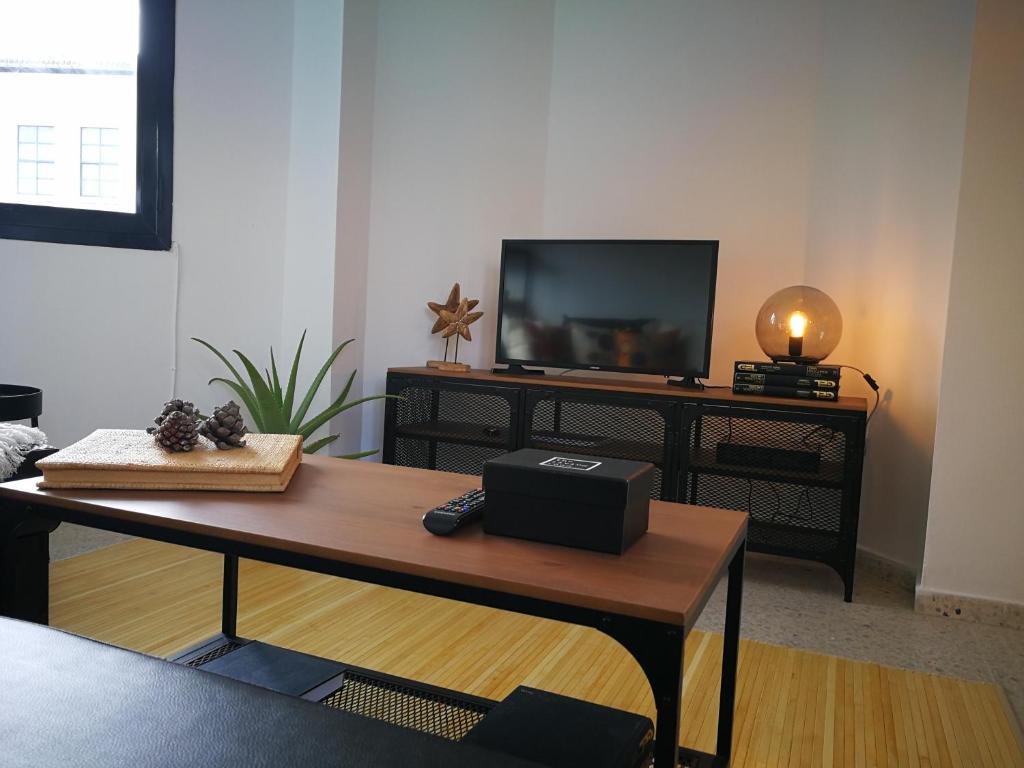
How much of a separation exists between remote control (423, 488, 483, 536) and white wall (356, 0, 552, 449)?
7.77 ft

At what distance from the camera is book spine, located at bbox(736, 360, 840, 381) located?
261 centimetres

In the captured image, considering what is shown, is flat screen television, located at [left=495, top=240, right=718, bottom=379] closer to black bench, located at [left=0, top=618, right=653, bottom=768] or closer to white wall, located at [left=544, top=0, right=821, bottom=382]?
white wall, located at [left=544, top=0, right=821, bottom=382]

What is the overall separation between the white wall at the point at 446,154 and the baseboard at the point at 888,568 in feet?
5.77

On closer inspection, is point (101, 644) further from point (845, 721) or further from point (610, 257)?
point (610, 257)

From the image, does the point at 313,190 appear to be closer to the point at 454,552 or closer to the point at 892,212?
the point at 892,212

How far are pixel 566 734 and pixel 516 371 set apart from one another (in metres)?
2.27

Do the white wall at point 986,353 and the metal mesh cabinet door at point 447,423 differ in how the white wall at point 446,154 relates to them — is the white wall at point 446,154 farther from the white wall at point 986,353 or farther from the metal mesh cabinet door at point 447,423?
the white wall at point 986,353

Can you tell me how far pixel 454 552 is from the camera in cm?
101

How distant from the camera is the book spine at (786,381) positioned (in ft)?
8.54

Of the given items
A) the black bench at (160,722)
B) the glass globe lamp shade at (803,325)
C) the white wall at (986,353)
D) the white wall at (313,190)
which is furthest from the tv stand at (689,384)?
the black bench at (160,722)

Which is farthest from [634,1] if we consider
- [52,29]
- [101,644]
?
[101,644]

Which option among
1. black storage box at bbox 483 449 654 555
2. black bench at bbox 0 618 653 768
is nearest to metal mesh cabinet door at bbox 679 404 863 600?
black storage box at bbox 483 449 654 555

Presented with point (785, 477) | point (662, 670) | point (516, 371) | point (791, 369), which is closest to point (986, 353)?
point (791, 369)

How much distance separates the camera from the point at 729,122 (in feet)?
10.4
